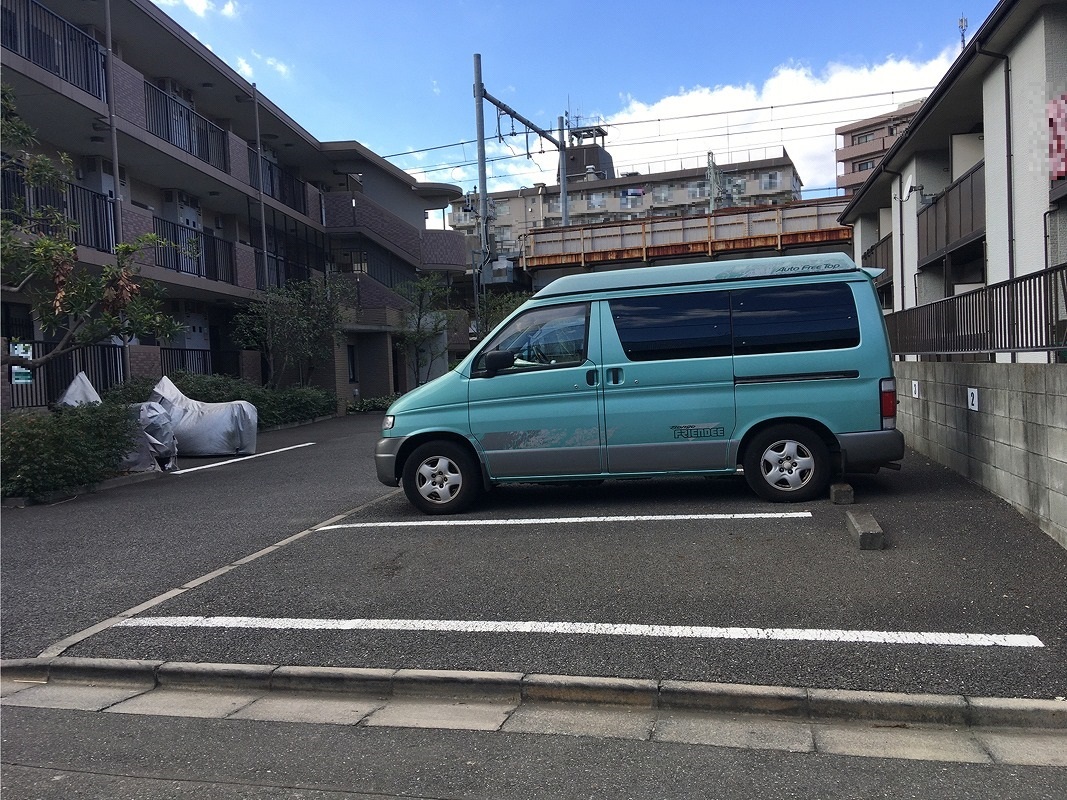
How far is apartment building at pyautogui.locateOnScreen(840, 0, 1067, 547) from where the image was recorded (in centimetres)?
621

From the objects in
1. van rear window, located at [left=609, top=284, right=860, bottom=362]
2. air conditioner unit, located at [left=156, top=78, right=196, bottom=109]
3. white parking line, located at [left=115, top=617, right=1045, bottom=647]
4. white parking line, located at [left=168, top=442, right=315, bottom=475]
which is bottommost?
white parking line, located at [left=115, top=617, right=1045, bottom=647]

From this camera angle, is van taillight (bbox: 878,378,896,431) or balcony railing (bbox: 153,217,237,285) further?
balcony railing (bbox: 153,217,237,285)

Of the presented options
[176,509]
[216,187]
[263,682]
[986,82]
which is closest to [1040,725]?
[263,682]

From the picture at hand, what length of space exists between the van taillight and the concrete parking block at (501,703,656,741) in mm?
4391

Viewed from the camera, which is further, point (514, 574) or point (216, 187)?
point (216, 187)

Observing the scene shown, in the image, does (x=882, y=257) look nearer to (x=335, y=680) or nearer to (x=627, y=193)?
(x=335, y=680)

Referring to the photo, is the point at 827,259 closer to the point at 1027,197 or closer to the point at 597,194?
the point at 1027,197

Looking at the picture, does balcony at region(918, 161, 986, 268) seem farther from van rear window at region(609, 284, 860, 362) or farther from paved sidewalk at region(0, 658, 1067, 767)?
paved sidewalk at region(0, 658, 1067, 767)

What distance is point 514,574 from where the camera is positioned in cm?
586

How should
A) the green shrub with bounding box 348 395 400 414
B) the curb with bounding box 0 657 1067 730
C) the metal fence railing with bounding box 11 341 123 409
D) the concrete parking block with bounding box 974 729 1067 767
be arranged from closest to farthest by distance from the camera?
the concrete parking block with bounding box 974 729 1067 767
the curb with bounding box 0 657 1067 730
the metal fence railing with bounding box 11 341 123 409
the green shrub with bounding box 348 395 400 414

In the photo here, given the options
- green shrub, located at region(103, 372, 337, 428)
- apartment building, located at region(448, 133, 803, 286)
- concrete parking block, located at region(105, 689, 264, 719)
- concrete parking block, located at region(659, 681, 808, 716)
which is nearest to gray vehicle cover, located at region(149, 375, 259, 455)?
green shrub, located at region(103, 372, 337, 428)

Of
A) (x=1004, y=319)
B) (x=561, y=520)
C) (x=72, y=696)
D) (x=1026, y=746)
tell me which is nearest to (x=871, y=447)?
(x=1004, y=319)

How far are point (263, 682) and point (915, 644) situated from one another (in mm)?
3454

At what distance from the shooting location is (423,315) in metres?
29.6
